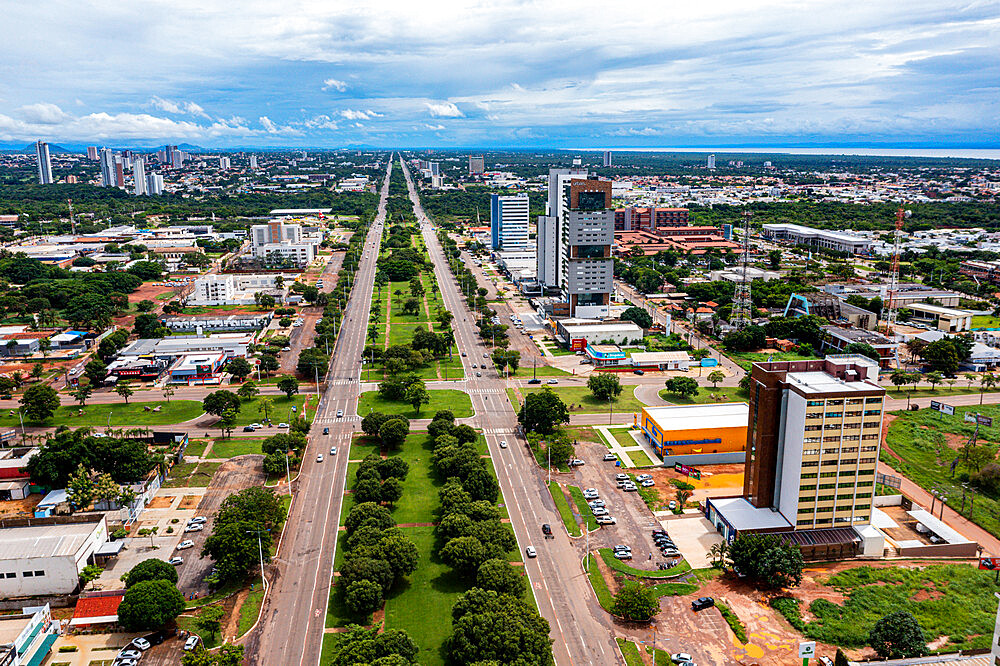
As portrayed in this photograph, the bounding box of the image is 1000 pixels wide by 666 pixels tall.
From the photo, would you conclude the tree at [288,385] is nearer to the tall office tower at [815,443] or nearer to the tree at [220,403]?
the tree at [220,403]

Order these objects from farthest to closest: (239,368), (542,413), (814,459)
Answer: (239,368), (542,413), (814,459)

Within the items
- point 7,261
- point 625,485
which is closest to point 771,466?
point 625,485

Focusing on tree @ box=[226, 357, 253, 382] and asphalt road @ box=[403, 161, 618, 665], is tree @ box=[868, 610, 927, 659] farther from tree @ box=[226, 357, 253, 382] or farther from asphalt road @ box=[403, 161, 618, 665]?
tree @ box=[226, 357, 253, 382]

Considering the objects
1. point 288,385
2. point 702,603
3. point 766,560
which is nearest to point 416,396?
point 288,385

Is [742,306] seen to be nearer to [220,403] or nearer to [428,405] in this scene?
[428,405]

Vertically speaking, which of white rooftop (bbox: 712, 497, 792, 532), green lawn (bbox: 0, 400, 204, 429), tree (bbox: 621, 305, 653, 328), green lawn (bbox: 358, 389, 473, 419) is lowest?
green lawn (bbox: 0, 400, 204, 429)

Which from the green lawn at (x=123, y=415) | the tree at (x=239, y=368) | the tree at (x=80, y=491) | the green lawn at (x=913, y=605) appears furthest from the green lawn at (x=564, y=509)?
the tree at (x=239, y=368)

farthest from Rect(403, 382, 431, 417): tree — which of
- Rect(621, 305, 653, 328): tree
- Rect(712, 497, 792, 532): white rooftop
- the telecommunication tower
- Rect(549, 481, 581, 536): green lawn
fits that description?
the telecommunication tower
